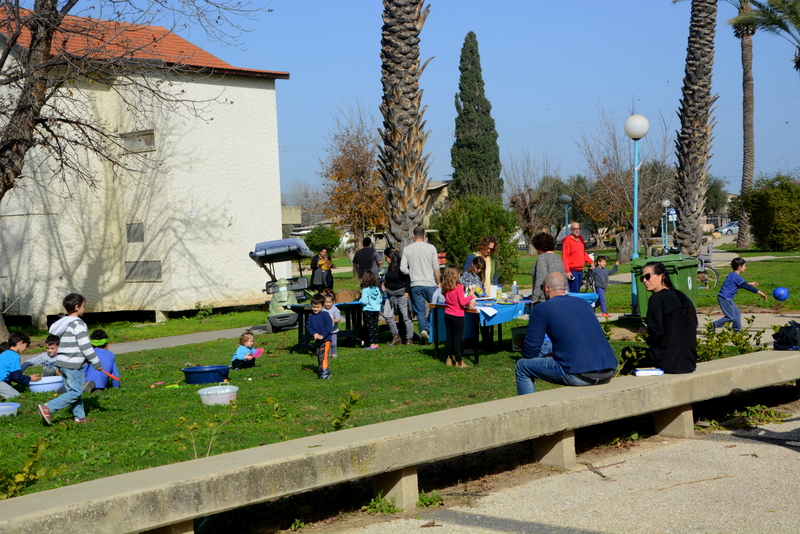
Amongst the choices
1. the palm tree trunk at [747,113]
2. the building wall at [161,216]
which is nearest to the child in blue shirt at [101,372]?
the building wall at [161,216]

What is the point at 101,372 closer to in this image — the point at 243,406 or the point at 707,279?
the point at 243,406

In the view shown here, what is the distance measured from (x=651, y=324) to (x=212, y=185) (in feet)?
50.8

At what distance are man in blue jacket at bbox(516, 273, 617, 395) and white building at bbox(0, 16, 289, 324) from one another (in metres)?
14.8

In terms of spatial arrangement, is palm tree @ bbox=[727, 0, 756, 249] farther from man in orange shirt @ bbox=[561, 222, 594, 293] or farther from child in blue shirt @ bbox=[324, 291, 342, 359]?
child in blue shirt @ bbox=[324, 291, 342, 359]

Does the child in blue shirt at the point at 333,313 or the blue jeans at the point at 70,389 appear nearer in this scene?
the blue jeans at the point at 70,389

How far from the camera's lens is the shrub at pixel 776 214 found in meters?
35.8

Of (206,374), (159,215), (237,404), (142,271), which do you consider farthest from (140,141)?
(237,404)

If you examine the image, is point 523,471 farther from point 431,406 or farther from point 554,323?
point 431,406

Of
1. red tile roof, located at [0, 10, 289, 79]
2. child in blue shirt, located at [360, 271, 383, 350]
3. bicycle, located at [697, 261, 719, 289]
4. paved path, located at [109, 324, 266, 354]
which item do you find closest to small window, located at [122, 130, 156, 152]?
red tile roof, located at [0, 10, 289, 79]

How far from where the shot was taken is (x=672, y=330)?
283 inches

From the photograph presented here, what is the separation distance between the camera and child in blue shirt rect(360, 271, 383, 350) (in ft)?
41.7

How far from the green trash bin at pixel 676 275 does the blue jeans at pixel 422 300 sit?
3.62 metres

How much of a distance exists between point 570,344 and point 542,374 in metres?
0.40

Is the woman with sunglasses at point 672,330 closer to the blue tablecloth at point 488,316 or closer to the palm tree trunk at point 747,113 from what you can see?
the blue tablecloth at point 488,316
